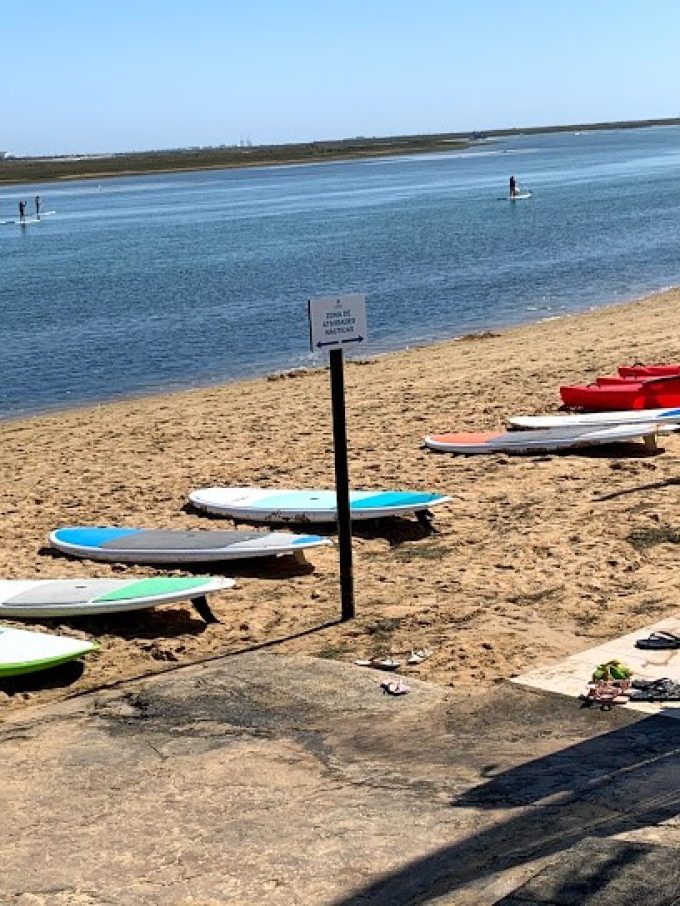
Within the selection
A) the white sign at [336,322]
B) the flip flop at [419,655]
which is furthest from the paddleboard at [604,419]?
the flip flop at [419,655]

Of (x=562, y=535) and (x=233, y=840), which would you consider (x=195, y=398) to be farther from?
(x=233, y=840)

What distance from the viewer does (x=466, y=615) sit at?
850 centimetres

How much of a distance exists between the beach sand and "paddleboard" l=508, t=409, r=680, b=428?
0.91 feet

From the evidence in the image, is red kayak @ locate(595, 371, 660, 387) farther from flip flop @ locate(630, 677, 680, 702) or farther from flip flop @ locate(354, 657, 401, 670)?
flip flop @ locate(630, 677, 680, 702)

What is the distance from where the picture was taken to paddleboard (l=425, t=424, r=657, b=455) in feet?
42.0

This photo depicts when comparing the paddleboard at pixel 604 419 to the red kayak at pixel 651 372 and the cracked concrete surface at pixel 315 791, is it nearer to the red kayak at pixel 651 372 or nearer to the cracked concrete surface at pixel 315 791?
the red kayak at pixel 651 372

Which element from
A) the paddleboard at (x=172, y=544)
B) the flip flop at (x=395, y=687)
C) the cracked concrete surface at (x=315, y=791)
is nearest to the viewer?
the cracked concrete surface at (x=315, y=791)

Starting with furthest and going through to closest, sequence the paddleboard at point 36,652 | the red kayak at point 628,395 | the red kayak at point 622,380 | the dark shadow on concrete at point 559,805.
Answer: the red kayak at point 622,380 → the red kayak at point 628,395 → the paddleboard at point 36,652 → the dark shadow on concrete at point 559,805

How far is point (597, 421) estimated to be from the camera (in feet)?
44.3

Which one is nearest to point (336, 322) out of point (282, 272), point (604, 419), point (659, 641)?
point (659, 641)

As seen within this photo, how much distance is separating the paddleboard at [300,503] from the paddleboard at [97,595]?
6.39 ft

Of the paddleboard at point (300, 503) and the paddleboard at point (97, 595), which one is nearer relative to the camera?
the paddleboard at point (97, 595)

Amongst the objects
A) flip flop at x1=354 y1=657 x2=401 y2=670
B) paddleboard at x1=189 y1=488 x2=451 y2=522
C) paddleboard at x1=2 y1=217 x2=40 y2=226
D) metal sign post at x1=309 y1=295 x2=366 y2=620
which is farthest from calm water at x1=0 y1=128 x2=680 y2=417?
flip flop at x1=354 y1=657 x2=401 y2=670

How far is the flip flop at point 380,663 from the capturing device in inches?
302
